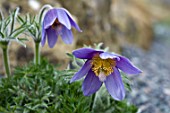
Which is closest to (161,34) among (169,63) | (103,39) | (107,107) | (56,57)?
(169,63)

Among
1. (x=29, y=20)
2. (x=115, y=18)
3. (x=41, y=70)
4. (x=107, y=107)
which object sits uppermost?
(x=115, y=18)

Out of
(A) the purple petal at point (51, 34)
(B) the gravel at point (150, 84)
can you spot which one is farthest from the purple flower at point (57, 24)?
(B) the gravel at point (150, 84)

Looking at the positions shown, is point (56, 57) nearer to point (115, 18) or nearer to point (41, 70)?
point (41, 70)

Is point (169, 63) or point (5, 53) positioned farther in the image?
point (169, 63)

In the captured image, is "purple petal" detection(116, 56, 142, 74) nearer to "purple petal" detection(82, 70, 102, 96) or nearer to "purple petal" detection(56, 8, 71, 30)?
"purple petal" detection(82, 70, 102, 96)

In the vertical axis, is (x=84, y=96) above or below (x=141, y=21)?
below

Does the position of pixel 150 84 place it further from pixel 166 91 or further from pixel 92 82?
pixel 92 82

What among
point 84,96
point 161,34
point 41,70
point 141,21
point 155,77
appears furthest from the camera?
point 161,34
